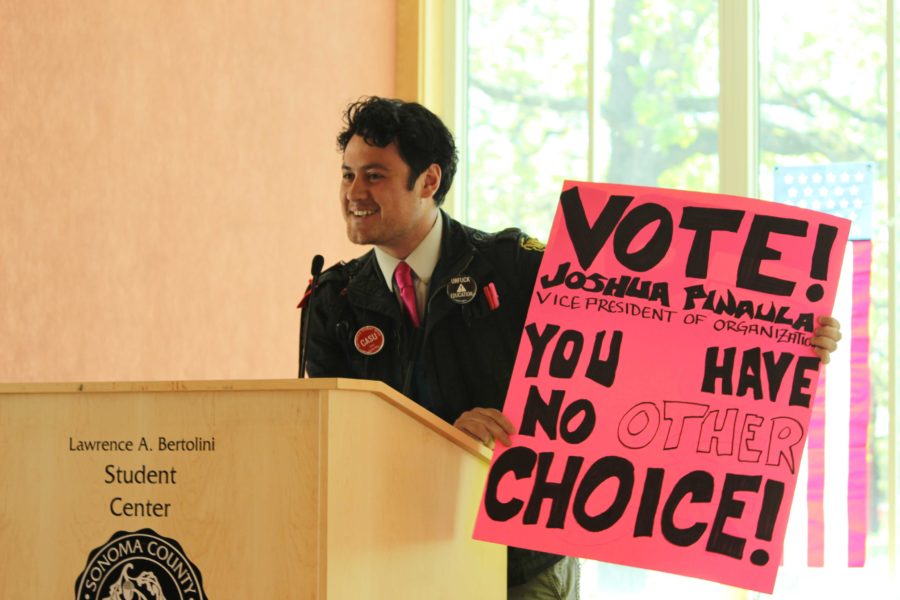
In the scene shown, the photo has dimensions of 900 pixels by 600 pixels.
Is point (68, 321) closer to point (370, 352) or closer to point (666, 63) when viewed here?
point (370, 352)

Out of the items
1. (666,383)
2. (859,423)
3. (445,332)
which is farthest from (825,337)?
(859,423)

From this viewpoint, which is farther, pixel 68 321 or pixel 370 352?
pixel 68 321

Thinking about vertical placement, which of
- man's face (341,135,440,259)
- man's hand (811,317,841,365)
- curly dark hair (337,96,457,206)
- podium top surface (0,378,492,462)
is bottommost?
podium top surface (0,378,492,462)

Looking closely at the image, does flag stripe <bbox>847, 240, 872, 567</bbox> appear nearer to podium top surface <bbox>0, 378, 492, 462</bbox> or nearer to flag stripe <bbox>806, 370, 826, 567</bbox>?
flag stripe <bbox>806, 370, 826, 567</bbox>

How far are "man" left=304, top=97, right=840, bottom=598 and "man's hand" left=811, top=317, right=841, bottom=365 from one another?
1.79ft

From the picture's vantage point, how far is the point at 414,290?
6.86ft

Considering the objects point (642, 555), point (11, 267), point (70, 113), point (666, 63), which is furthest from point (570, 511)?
point (666, 63)

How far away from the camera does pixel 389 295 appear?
2.05 metres

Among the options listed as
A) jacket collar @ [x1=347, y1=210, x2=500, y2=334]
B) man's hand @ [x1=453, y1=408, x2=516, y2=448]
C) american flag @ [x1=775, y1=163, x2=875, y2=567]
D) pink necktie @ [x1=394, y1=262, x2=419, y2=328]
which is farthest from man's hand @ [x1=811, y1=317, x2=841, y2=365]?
american flag @ [x1=775, y1=163, x2=875, y2=567]

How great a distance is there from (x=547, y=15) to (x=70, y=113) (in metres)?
2.25

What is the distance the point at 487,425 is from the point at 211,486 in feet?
1.69

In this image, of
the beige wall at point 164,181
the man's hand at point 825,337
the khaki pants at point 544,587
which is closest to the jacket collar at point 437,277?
the khaki pants at point 544,587

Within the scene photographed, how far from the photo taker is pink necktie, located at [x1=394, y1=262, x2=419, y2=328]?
207 centimetres

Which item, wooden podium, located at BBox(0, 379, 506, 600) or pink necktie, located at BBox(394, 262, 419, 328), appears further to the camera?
pink necktie, located at BBox(394, 262, 419, 328)
